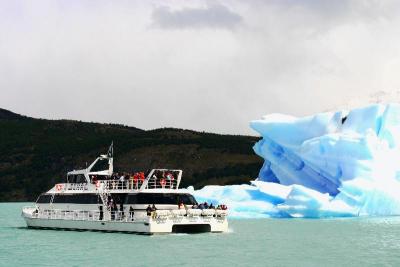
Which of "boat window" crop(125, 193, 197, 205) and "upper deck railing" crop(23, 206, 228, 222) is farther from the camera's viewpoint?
"boat window" crop(125, 193, 197, 205)

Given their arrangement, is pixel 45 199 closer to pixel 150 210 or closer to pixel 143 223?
pixel 143 223

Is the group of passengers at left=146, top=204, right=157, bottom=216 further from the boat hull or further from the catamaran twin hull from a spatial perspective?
the boat hull

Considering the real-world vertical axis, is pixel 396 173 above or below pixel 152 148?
below

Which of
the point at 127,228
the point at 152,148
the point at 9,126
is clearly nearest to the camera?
the point at 127,228

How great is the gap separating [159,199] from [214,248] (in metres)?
6.05

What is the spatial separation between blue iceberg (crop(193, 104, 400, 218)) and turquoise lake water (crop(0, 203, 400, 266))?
7041 mm

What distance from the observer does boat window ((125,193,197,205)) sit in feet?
120

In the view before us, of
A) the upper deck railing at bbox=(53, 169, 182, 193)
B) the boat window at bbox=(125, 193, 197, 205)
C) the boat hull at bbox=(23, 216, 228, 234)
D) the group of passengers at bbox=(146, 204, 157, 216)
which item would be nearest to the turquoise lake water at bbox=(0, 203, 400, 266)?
the boat hull at bbox=(23, 216, 228, 234)

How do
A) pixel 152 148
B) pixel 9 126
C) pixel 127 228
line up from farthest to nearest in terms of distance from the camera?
pixel 9 126, pixel 152 148, pixel 127 228

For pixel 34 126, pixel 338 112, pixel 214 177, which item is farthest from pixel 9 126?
pixel 338 112

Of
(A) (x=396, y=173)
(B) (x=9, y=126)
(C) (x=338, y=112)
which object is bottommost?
(A) (x=396, y=173)

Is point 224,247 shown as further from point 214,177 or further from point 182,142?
point 182,142

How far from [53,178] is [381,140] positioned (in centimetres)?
8981

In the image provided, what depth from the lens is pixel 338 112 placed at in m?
55.1
